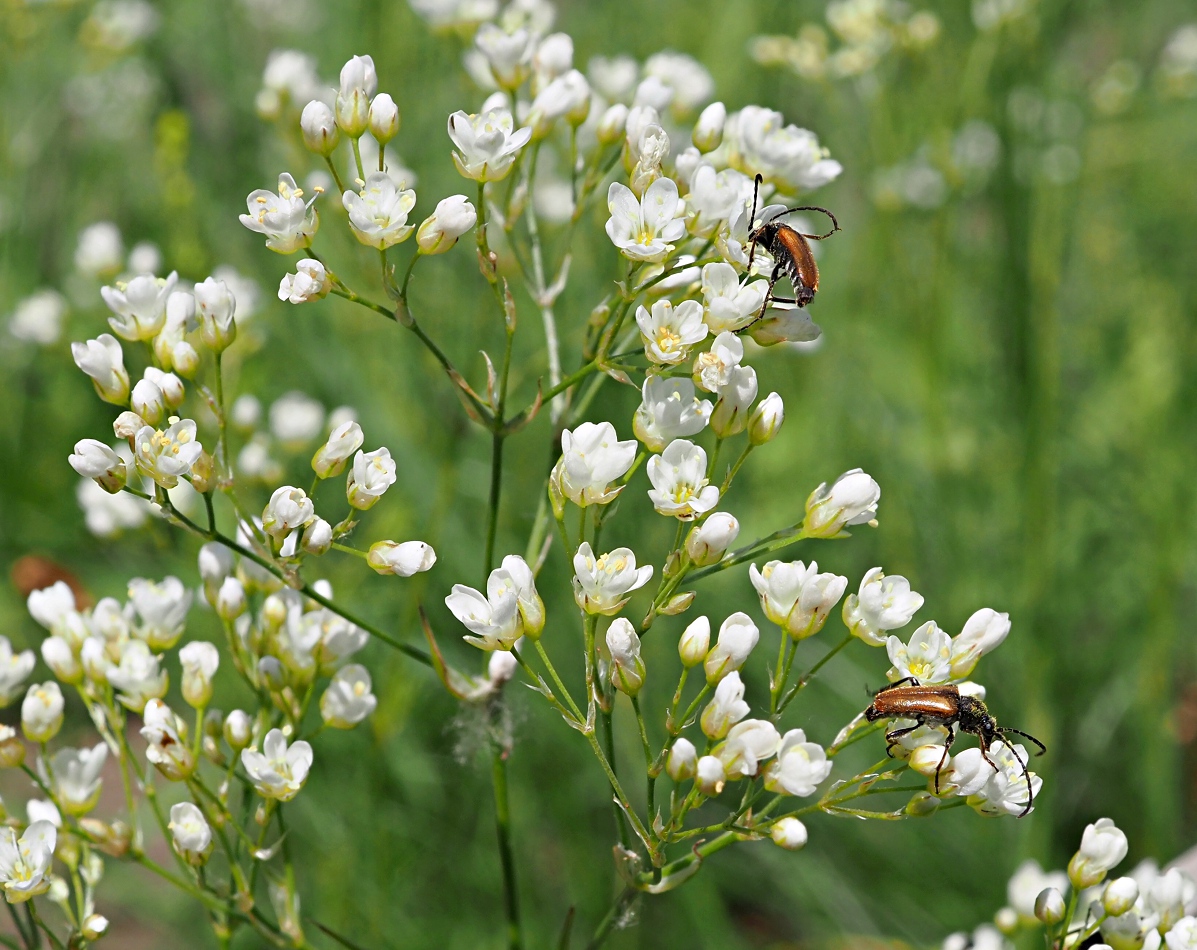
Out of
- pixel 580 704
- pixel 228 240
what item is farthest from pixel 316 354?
pixel 580 704

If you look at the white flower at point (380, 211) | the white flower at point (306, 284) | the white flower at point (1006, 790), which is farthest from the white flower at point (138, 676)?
the white flower at point (1006, 790)

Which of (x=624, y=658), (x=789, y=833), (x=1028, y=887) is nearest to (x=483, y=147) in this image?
(x=624, y=658)

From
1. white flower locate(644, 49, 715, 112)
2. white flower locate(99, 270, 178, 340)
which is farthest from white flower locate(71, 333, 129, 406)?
white flower locate(644, 49, 715, 112)

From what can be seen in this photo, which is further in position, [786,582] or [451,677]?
[451,677]

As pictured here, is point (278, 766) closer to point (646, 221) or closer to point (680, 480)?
point (680, 480)

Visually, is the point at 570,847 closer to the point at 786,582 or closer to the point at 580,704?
the point at 580,704

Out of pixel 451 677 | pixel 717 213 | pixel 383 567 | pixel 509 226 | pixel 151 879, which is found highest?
pixel 717 213

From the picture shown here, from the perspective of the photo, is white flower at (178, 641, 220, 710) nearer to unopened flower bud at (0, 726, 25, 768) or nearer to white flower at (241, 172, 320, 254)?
unopened flower bud at (0, 726, 25, 768)
